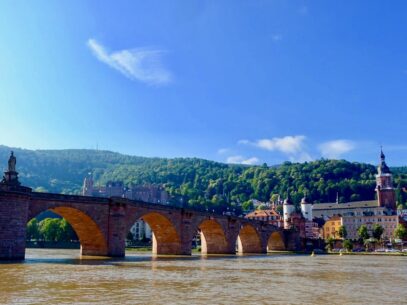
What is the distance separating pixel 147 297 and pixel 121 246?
34711mm

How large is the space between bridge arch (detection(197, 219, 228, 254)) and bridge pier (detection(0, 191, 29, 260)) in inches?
1601

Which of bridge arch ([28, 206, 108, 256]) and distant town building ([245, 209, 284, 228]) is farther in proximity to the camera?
distant town building ([245, 209, 284, 228])

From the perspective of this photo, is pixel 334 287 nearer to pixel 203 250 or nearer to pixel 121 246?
pixel 121 246

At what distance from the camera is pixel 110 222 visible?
51.0 metres

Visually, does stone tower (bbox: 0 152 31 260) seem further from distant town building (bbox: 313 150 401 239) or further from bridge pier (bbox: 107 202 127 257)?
distant town building (bbox: 313 150 401 239)

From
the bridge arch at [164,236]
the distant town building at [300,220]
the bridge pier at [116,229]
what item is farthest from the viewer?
the distant town building at [300,220]

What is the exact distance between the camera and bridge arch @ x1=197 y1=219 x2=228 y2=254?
7794 centimetres

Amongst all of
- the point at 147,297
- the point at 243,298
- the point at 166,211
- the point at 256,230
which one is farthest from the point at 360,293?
the point at 256,230

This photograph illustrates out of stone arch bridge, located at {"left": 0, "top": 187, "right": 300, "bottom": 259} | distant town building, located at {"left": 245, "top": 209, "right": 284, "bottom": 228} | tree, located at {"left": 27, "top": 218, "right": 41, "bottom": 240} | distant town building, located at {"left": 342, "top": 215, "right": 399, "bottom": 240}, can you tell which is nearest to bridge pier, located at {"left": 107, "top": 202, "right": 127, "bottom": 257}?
stone arch bridge, located at {"left": 0, "top": 187, "right": 300, "bottom": 259}

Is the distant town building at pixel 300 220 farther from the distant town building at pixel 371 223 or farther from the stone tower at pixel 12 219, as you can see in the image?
the stone tower at pixel 12 219

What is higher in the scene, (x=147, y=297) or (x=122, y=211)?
(x=122, y=211)

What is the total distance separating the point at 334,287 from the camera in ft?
78.8

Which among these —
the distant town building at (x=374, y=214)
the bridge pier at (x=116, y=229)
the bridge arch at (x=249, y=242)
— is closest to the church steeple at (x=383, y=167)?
the distant town building at (x=374, y=214)

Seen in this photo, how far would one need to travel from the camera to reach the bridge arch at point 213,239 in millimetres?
77938
